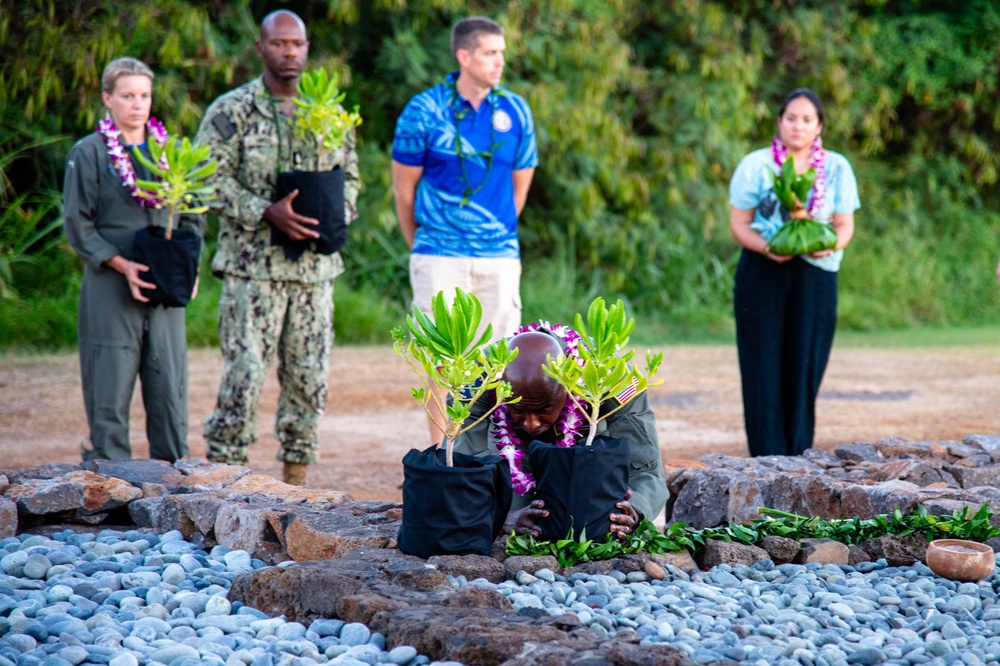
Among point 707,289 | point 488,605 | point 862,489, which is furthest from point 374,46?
point 488,605

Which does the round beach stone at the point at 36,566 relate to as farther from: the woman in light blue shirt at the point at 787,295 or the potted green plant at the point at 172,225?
the woman in light blue shirt at the point at 787,295

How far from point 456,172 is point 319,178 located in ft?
2.22

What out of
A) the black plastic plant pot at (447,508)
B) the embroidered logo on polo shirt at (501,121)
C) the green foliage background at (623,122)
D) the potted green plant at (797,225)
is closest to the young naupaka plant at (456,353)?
the black plastic plant pot at (447,508)

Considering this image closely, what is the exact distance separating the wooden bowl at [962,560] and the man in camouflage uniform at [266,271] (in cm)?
304

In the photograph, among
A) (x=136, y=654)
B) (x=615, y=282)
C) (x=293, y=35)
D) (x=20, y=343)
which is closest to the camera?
(x=136, y=654)

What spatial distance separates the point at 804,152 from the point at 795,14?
388 inches

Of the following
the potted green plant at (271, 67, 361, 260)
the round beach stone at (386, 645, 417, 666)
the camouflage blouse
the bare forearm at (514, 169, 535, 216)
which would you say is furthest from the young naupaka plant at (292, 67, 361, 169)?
the round beach stone at (386, 645, 417, 666)

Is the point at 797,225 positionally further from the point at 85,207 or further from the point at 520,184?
the point at 85,207

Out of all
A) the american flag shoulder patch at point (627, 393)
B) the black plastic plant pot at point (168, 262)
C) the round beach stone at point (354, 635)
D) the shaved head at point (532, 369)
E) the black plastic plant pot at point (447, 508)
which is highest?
the black plastic plant pot at point (168, 262)

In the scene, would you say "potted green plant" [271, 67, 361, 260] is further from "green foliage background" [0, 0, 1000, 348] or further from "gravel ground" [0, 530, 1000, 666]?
"green foliage background" [0, 0, 1000, 348]

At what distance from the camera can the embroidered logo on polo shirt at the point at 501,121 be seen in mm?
5770

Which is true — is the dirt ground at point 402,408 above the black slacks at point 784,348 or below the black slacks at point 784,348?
below

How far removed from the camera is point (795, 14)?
15.0m

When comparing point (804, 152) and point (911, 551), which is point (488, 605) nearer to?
point (911, 551)
